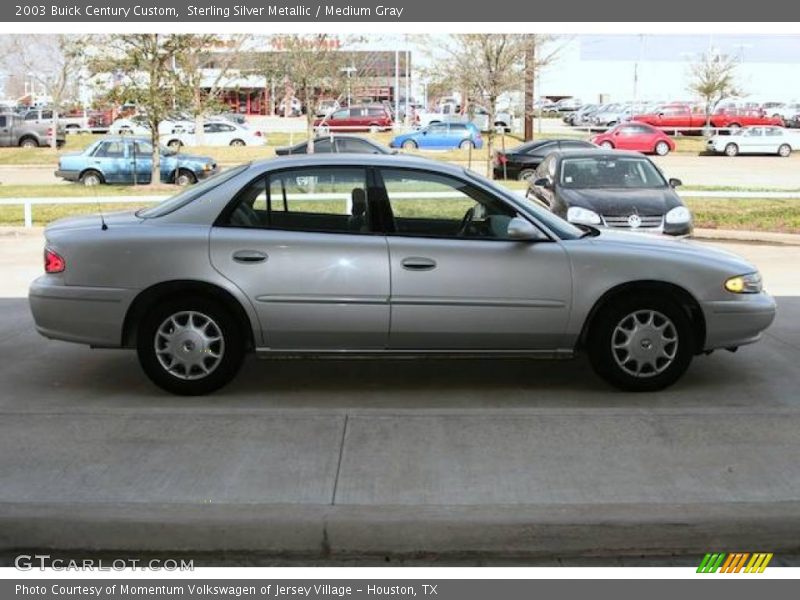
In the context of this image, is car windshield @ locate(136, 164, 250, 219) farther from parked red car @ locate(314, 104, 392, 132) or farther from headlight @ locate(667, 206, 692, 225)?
parked red car @ locate(314, 104, 392, 132)

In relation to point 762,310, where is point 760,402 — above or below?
below

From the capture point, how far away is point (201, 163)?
80.7ft

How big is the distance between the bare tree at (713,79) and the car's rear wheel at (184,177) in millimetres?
32774

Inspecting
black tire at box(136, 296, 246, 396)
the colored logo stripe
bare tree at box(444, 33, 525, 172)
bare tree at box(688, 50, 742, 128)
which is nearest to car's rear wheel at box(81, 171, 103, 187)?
bare tree at box(444, 33, 525, 172)

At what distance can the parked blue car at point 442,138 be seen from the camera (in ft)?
119

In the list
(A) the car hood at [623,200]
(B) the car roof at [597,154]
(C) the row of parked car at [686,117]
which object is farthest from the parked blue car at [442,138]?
(A) the car hood at [623,200]

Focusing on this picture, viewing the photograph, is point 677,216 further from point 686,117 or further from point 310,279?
point 686,117

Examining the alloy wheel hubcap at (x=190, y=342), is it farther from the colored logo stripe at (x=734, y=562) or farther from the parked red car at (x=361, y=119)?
the parked red car at (x=361, y=119)

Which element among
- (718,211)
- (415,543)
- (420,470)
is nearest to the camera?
(415,543)

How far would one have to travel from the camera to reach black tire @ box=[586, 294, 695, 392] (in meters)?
6.16

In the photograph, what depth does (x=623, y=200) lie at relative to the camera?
39.9 ft

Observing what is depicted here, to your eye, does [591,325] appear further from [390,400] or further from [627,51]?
[627,51]

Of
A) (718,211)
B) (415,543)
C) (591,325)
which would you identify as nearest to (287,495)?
(415,543)

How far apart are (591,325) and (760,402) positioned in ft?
3.95
